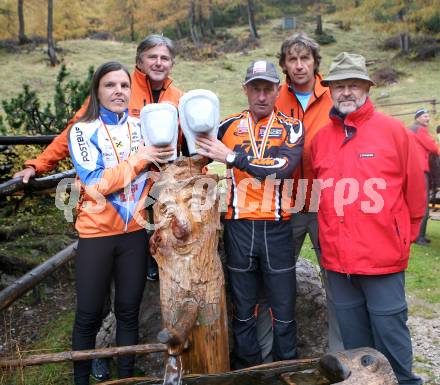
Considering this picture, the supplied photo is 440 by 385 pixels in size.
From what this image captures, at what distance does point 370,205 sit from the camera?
96.3 inches

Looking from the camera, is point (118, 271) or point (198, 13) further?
point (198, 13)

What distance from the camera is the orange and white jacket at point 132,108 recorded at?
2.84 metres

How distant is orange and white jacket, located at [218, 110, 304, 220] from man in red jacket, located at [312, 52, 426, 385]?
20 centimetres

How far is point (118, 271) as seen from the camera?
103 inches

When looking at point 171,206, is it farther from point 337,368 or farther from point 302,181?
point 337,368

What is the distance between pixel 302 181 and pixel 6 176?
11.0 ft

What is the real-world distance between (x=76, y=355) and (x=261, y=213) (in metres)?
1.19

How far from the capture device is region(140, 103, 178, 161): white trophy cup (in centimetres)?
242

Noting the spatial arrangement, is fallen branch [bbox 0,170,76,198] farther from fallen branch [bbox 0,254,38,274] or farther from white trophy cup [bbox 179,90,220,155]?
fallen branch [bbox 0,254,38,274]

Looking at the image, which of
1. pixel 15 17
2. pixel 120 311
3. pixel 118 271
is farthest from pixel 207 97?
pixel 15 17

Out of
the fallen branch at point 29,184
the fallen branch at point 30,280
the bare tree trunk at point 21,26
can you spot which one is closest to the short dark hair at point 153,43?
the fallen branch at point 29,184

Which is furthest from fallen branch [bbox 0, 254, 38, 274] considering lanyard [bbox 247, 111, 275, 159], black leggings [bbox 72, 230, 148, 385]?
lanyard [bbox 247, 111, 275, 159]

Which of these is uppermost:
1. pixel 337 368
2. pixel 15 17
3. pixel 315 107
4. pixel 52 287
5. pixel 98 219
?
pixel 15 17

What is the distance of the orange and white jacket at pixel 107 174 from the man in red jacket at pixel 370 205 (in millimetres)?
1017
